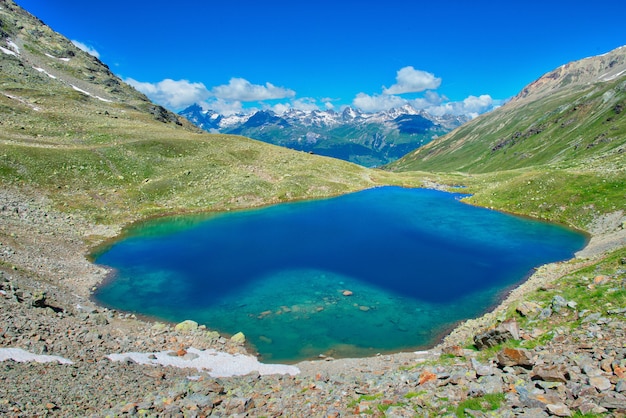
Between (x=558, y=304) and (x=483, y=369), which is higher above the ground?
(x=558, y=304)

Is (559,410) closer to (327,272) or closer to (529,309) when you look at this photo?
(529,309)

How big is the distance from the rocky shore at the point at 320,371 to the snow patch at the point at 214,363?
184 millimetres

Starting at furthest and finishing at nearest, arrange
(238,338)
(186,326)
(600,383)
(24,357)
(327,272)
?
(327,272) < (186,326) < (238,338) < (24,357) < (600,383)

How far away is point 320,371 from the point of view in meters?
24.0

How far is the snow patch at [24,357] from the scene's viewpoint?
2014 cm

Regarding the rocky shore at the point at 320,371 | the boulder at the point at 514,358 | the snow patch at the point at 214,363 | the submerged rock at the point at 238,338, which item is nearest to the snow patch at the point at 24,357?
the rocky shore at the point at 320,371

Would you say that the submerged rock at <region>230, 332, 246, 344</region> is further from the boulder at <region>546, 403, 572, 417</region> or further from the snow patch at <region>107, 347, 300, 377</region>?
the boulder at <region>546, 403, 572, 417</region>

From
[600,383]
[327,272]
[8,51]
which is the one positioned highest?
[8,51]

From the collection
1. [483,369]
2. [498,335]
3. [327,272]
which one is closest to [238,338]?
[327,272]

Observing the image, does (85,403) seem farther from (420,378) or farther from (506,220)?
(506,220)

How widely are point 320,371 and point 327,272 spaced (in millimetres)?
19934

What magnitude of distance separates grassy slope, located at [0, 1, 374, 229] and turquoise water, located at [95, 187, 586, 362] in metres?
12.4

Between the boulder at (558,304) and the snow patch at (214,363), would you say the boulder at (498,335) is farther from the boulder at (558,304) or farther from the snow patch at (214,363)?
the snow patch at (214,363)

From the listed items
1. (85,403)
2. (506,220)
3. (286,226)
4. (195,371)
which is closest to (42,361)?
(85,403)
